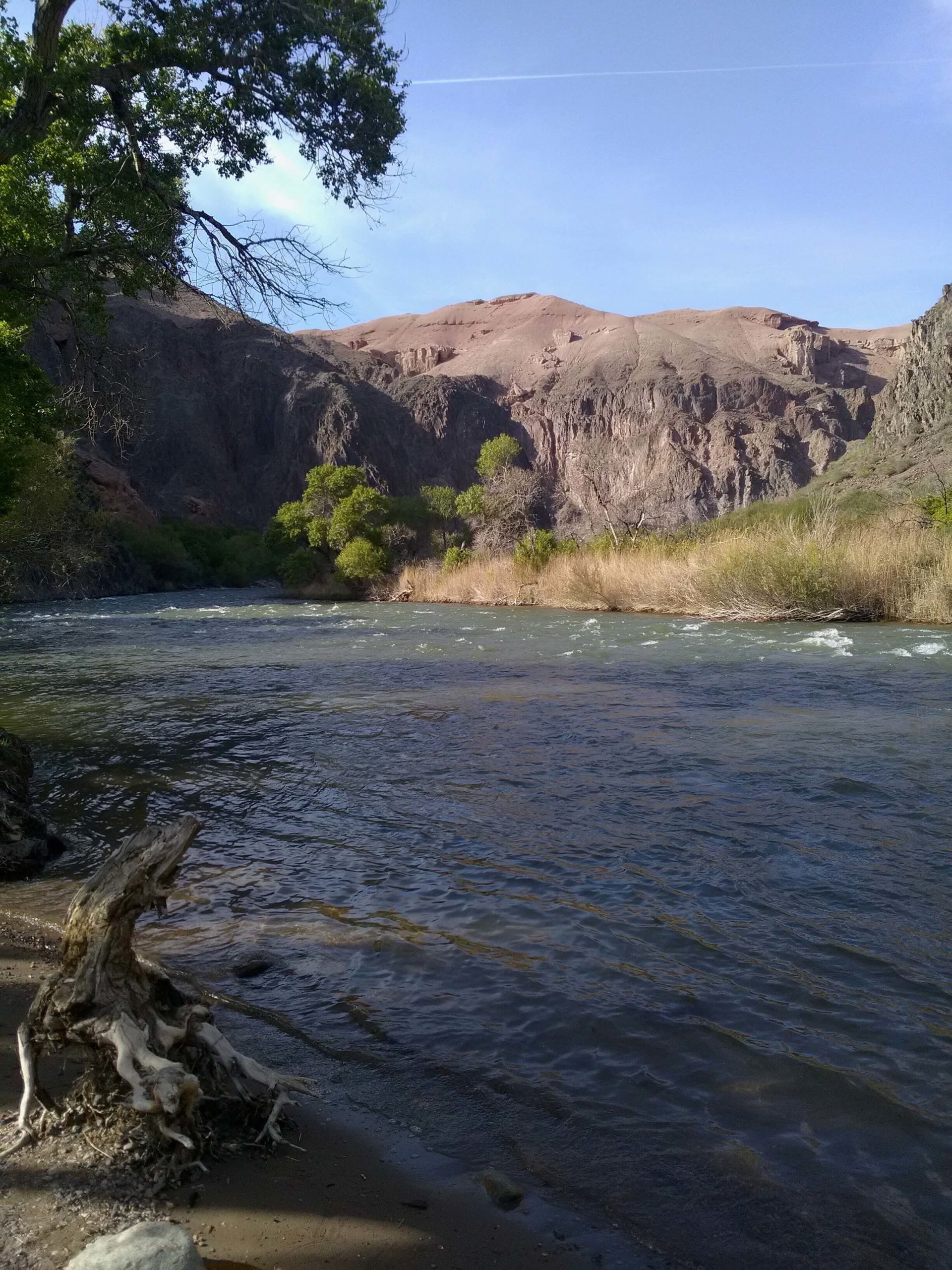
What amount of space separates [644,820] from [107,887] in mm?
4114

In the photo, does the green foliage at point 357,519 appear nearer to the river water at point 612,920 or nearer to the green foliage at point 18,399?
the river water at point 612,920

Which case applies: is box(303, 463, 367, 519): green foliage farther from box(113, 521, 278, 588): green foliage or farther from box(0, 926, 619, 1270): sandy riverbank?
box(0, 926, 619, 1270): sandy riverbank

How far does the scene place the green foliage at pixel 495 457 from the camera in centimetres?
5941

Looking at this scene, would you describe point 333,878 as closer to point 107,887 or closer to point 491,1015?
point 491,1015

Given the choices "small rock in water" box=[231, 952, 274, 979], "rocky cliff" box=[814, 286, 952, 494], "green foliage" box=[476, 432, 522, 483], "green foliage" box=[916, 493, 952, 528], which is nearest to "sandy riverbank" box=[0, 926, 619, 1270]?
"small rock in water" box=[231, 952, 274, 979]

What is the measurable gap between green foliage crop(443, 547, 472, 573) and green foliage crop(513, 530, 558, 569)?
2.93 metres

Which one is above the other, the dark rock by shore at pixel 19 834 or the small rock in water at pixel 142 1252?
the small rock in water at pixel 142 1252

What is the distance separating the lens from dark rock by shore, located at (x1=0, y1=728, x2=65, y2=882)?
5.27 meters

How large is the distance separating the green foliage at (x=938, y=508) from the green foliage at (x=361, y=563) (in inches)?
935

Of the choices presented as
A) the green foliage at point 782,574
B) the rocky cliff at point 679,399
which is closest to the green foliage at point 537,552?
the green foliage at point 782,574

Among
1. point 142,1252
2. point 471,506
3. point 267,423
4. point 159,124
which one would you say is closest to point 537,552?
point 471,506

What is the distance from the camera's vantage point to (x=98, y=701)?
39.5 feet

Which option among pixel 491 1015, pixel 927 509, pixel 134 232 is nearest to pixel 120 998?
pixel 491 1015

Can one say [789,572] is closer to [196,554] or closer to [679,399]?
[196,554]
